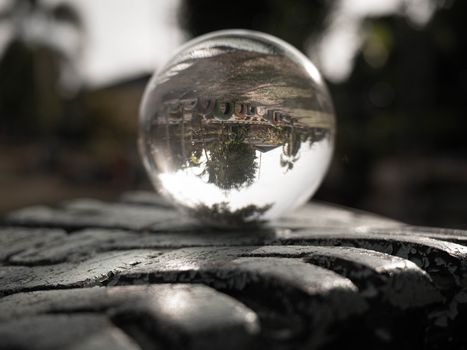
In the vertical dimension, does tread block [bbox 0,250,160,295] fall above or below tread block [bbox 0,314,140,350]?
below

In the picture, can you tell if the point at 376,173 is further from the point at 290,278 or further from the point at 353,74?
the point at 290,278

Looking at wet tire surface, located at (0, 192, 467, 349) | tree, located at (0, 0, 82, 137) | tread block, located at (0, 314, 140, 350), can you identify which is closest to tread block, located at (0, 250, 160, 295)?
wet tire surface, located at (0, 192, 467, 349)

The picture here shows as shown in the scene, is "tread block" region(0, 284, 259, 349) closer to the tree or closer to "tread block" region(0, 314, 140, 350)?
"tread block" region(0, 314, 140, 350)

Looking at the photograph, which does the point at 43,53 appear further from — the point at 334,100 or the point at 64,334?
the point at 64,334

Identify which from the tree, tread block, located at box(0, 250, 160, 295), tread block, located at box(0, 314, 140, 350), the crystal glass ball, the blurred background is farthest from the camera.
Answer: the tree

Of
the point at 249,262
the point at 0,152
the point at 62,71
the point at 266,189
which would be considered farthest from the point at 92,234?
the point at 0,152

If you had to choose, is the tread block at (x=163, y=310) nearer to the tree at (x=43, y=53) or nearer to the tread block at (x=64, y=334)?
the tread block at (x=64, y=334)

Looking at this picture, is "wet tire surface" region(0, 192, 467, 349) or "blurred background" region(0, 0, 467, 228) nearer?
"wet tire surface" region(0, 192, 467, 349)

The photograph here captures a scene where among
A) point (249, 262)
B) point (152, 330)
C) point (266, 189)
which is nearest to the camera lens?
point (152, 330)
